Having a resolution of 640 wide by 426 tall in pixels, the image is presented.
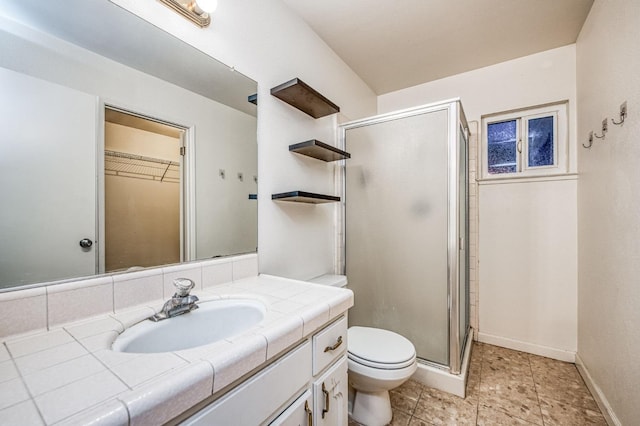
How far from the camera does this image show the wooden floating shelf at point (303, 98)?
1476 mm

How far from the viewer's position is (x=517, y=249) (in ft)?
7.46

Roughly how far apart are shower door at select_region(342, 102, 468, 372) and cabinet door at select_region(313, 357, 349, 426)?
3.08 ft

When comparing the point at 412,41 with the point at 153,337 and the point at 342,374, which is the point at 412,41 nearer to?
the point at 342,374

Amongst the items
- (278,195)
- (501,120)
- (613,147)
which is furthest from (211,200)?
(501,120)

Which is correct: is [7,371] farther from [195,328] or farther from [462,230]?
[462,230]

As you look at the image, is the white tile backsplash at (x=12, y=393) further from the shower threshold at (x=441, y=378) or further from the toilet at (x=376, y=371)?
the shower threshold at (x=441, y=378)

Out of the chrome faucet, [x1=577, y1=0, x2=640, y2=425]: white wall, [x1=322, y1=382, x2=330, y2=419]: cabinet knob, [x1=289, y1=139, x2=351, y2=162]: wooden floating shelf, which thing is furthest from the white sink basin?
[x1=577, y1=0, x2=640, y2=425]: white wall

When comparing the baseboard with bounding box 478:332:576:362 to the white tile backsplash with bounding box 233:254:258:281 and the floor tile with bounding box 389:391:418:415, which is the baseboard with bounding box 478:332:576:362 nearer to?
the floor tile with bounding box 389:391:418:415

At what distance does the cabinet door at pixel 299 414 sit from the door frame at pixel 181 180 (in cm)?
70

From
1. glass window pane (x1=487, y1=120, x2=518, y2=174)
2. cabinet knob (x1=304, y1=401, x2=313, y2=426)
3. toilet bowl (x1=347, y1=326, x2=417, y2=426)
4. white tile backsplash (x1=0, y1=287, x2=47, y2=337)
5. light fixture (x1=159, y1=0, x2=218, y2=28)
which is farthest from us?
glass window pane (x1=487, y1=120, x2=518, y2=174)

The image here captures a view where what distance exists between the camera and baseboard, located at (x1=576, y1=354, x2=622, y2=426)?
1.38m

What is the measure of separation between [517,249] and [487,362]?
0.95 metres

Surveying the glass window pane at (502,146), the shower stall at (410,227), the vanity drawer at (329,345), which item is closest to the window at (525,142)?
the glass window pane at (502,146)

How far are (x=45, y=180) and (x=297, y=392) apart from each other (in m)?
1.00
